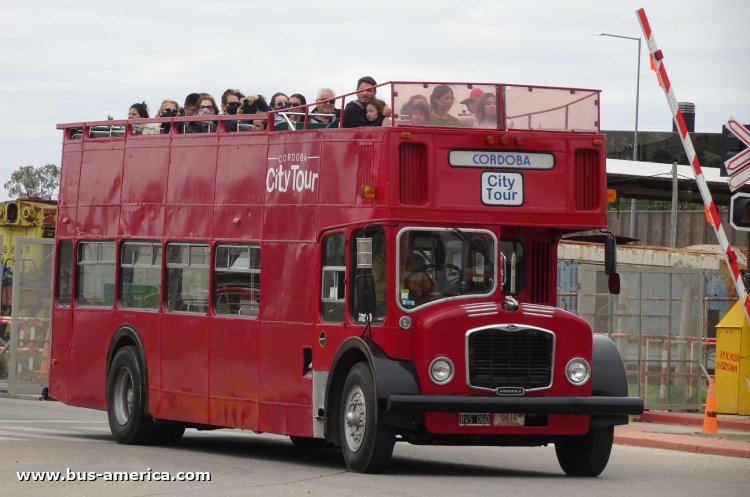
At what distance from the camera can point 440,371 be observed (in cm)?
1501

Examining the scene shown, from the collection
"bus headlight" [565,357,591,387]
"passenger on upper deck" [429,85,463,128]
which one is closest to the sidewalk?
"bus headlight" [565,357,591,387]

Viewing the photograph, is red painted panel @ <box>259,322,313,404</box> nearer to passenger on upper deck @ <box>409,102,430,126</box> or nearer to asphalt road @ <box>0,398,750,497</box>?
asphalt road @ <box>0,398,750,497</box>

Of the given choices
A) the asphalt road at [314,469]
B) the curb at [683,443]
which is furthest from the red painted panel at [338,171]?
the curb at [683,443]

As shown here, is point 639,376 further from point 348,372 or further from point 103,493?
point 103,493

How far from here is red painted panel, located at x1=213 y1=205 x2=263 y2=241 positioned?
17781mm

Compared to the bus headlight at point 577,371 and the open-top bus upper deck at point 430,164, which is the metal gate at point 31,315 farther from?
the bus headlight at point 577,371

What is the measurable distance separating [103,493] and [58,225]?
28.7 feet

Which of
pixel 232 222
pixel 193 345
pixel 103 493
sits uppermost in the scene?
pixel 232 222

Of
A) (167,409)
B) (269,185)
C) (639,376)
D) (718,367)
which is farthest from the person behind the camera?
(639,376)

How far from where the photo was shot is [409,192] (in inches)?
610

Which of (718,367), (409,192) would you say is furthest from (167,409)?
(718,367)

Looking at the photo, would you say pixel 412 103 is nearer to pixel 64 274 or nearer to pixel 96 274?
pixel 96 274

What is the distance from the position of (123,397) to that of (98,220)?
7.53 ft

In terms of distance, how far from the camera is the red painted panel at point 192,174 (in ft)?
61.7
